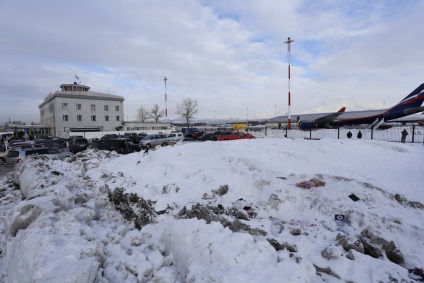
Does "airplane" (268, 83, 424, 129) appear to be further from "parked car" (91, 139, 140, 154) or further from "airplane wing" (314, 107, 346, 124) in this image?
"parked car" (91, 139, 140, 154)

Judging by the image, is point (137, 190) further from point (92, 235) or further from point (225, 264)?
point (225, 264)

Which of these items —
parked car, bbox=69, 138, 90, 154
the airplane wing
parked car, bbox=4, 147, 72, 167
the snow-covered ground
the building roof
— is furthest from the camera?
the building roof

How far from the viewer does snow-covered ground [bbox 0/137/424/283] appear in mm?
3993

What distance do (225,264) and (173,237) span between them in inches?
61.3

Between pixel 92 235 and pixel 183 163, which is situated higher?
pixel 183 163

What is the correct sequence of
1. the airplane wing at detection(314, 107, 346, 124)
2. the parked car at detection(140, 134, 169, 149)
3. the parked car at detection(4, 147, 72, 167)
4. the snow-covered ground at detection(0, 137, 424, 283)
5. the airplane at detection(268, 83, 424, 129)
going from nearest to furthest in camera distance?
the snow-covered ground at detection(0, 137, 424, 283), the parked car at detection(4, 147, 72, 167), the parked car at detection(140, 134, 169, 149), the airplane at detection(268, 83, 424, 129), the airplane wing at detection(314, 107, 346, 124)

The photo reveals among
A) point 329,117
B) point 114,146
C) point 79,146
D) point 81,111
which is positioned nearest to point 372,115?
point 329,117

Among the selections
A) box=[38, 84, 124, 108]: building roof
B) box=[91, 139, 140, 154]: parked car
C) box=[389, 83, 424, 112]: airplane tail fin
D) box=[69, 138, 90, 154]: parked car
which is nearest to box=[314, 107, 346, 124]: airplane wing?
box=[389, 83, 424, 112]: airplane tail fin

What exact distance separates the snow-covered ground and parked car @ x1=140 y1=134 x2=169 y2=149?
14.9 meters

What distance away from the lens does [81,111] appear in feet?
193

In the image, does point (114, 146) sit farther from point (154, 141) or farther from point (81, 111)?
point (81, 111)

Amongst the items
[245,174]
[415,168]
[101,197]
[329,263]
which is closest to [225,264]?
[329,263]

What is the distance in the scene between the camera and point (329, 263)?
4121mm

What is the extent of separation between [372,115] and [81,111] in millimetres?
62064
